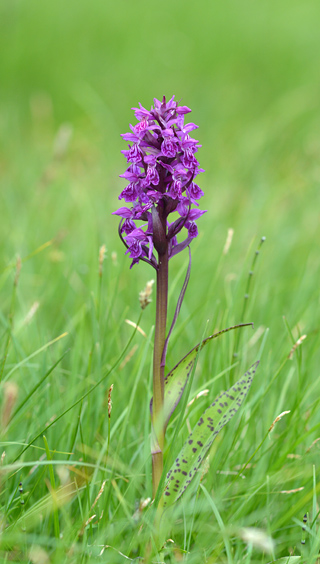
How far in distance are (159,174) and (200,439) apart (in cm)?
86

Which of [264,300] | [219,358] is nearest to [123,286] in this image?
[264,300]

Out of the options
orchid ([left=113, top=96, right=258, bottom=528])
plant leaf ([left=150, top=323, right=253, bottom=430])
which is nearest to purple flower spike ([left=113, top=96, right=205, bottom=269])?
orchid ([left=113, top=96, right=258, bottom=528])

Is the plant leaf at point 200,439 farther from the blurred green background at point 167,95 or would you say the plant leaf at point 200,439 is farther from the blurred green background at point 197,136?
the blurred green background at point 167,95

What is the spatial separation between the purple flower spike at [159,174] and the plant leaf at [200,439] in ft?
1.69

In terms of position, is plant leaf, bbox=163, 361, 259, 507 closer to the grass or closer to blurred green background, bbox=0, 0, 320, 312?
the grass

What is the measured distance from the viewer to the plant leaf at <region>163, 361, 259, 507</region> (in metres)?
1.71

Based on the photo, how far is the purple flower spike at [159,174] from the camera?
1.63 m

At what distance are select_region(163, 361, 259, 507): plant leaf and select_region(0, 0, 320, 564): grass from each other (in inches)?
2.6

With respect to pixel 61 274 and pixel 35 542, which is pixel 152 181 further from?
pixel 61 274

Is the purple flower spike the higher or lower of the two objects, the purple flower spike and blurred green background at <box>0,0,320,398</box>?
the lower

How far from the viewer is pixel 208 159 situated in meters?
6.91

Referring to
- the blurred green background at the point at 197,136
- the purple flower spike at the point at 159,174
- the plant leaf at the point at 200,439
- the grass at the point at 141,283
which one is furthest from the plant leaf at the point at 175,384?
the blurred green background at the point at 197,136

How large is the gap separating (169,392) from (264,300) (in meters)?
1.87

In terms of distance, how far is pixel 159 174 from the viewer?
1681mm
